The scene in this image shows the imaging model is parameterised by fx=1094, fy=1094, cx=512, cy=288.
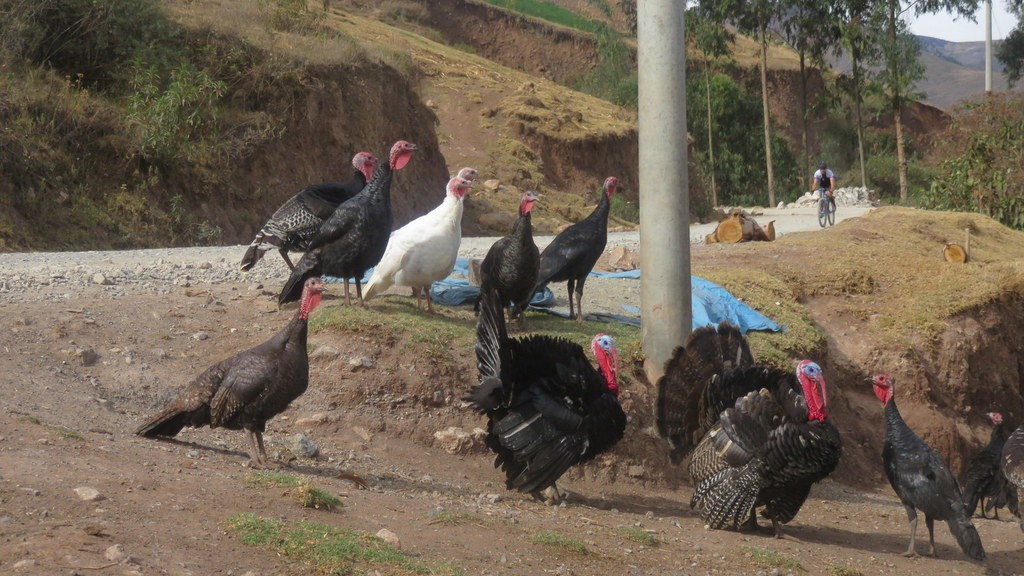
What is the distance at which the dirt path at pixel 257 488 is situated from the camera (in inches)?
203

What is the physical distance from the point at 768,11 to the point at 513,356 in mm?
40101

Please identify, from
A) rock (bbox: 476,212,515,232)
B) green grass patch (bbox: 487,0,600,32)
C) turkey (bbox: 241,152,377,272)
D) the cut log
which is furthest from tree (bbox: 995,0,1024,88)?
turkey (bbox: 241,152,377,272)

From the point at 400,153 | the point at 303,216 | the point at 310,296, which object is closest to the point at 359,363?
the point at 310,296

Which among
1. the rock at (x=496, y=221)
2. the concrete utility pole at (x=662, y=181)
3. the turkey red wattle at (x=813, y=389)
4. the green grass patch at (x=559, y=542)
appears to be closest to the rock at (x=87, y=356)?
the green grass patch at (x=559, y=542)

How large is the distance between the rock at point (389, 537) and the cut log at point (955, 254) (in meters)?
12.1

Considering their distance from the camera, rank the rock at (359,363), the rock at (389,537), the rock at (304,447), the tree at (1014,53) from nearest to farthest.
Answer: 1. the rock at (389,537)
2. the rock at (304,447)
3. the rock at (359,363)
4. the tree at (1014,53)

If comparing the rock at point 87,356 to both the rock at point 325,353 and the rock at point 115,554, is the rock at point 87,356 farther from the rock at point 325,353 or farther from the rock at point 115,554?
the rock at point 115,554

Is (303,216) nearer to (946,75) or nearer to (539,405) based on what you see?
(539,405)

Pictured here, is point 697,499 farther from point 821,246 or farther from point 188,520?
point 821,246

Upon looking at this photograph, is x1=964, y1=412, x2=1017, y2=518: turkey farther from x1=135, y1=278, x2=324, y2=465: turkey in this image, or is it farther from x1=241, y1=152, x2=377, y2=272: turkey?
x1=135, y1=278, x2=324, y2=465: turkey

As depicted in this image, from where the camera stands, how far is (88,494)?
538cm

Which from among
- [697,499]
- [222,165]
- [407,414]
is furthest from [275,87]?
[697,499]

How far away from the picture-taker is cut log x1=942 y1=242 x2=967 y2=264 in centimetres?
1563

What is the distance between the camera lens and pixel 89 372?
8.59 meters
